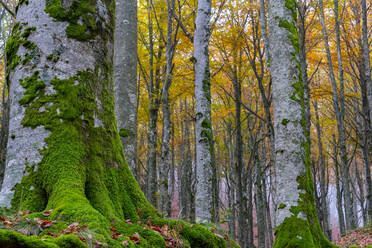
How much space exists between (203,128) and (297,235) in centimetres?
299

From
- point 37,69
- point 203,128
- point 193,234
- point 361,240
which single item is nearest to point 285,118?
point 203,128

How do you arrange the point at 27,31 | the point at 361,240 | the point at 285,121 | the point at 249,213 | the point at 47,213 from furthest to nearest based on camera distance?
the point at 249,213 < the point at 361,240 < the point at 285,121 < the point at 27,31 < the point at 47,213

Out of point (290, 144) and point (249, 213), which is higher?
point (290, 144)

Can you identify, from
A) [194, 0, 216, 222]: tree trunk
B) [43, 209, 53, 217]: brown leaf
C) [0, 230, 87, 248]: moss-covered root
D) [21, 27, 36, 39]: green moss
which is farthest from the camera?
[194, 0, 216, 222]: tree trunk

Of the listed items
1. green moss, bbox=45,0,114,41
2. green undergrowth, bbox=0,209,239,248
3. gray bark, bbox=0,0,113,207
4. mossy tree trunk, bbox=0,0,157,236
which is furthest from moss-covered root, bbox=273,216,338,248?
green moss, bbox=45,0,114,41

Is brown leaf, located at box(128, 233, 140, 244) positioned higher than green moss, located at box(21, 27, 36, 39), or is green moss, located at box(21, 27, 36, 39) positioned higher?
green moss, located at box(21, 27, 36, 39)

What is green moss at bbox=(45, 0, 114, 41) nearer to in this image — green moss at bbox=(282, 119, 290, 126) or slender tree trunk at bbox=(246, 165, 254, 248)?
green moss at bbox=(282, 119, 290, 126)

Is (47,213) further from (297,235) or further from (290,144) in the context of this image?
(290,144)

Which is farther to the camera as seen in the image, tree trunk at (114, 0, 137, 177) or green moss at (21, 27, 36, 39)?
tree trunk at (114, 0, 137, 177)

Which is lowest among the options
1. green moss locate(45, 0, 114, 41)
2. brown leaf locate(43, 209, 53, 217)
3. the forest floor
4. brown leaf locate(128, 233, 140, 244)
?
the forest floor

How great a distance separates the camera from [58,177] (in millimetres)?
2455

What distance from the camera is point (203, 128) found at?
6.85m

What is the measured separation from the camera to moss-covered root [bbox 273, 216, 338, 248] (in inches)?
178

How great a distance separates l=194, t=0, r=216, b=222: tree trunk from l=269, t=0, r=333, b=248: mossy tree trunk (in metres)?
1.76
